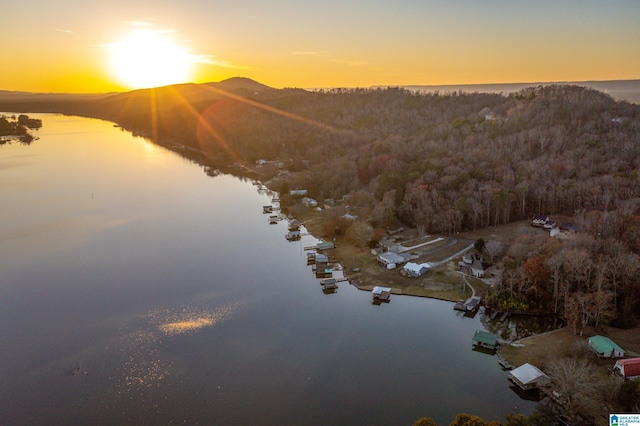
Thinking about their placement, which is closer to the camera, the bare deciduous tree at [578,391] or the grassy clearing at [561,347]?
the bare deciduous tree at [578,391]

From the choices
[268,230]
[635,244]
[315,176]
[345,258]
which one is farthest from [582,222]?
[315,176]

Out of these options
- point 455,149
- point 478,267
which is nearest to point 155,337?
point 478,267

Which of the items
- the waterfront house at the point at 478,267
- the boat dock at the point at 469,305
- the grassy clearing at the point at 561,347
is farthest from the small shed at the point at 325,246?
the grassy clearing at the point at 561,347

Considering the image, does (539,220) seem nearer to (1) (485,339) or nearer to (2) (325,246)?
(1) (485,339)

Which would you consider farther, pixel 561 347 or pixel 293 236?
pixel 293 236

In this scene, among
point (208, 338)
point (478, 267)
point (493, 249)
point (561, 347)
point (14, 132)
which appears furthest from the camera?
point (14, 132)

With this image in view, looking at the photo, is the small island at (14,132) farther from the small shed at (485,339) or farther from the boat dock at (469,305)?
the small shed at (485,339)

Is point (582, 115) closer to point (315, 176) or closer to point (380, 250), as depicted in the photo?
point (315, 176)
